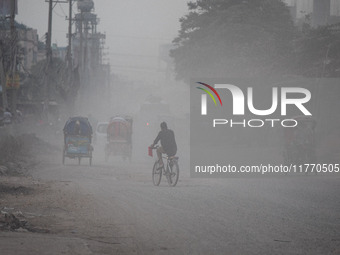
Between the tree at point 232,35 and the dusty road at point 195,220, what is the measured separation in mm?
42300

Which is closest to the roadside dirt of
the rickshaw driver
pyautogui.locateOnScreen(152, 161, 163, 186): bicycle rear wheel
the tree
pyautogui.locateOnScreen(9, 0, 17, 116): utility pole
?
pyautogui.locateOnScreen(152, 161, 163, 186): bicycle rear wheel

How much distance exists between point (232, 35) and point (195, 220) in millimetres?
53729

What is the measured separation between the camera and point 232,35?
64.9 metres

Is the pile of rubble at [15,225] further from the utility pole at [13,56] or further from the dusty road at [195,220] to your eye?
the utility pole at [13,56]

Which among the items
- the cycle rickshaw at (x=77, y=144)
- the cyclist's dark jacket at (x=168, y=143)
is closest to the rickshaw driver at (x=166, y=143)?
the cyclist's dark jacket at (x=168, y=143)

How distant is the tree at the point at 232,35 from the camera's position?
62.7 metres

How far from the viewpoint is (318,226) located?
12.0m

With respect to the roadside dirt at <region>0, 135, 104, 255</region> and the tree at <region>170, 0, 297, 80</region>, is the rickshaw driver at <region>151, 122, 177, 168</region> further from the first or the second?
the tree at <region>170, 0, 297, 80</region>

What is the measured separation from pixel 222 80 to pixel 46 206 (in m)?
48.7

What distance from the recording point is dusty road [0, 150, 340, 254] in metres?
9.82

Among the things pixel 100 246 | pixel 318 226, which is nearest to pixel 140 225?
pixel 100 246

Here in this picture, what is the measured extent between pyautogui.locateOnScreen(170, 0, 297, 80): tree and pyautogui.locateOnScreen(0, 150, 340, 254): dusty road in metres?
42.3

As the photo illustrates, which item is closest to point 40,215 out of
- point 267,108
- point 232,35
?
point 267,108

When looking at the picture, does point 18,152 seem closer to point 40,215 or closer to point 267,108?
point 40,215
